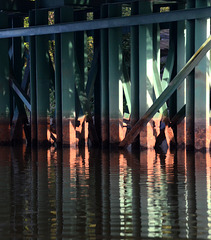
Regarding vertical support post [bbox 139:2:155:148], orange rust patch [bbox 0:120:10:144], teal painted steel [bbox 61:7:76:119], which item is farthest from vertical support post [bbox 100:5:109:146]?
orange rust patch [bbox 0:120:10:144]

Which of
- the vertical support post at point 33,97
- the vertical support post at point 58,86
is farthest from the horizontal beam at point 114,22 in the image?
the vertical support post at point 33,97

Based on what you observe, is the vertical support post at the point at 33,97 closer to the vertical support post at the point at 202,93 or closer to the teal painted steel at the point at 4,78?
the teal painted steel at the point at 4,78

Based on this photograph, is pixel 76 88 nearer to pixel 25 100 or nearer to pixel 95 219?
pixel 25 100

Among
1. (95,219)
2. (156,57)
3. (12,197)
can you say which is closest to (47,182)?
(12,197)

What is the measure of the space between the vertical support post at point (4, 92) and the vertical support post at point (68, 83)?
2.90 m

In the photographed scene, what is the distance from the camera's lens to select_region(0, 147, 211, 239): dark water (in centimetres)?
1236

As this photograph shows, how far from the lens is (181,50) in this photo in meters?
28.5

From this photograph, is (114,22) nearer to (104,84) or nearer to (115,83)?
(115,83)

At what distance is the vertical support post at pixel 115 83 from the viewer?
1104 inches

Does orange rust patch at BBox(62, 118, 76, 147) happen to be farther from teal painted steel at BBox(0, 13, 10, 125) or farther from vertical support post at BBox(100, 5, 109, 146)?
teal painted steel at BBox(0, 13, 10, 125)

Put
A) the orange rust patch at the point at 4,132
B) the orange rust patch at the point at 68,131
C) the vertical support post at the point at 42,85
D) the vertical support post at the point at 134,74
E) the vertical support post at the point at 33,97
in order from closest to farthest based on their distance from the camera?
the vertical support post at the point at 134,74 → the orange rust patch at the point at 68,131 → the vertical support post at the point at 42,85 → the vertical support post at the point at 33,97 → the orange rust patch at the point at 4,132

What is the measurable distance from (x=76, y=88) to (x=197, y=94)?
4987 mm

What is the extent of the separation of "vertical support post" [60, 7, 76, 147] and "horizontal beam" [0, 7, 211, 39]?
1.73 feet

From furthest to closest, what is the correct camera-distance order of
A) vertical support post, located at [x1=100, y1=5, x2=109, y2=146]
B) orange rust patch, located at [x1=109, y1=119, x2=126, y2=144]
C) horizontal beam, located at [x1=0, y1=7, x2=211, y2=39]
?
vertical support post, located at [x1=100, y1=5, x2=109, y2=146]
orange rust patch, located at [x1=109, y1=119, x2=126, y2=144]
horizontal beam, located at [x1=0, y1=7, x2=211, y2=39]
